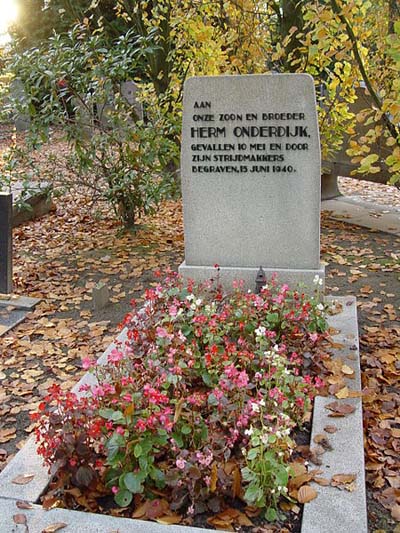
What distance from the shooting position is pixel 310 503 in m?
2.72

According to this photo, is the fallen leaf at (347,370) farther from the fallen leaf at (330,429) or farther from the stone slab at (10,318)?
the stone slab at (10,318)

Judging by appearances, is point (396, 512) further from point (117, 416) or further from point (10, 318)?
point (10, 318)

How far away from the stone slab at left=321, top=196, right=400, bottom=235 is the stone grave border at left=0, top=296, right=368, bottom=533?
4920 mm

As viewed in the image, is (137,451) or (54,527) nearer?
(54,527)

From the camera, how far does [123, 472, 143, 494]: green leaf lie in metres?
2.68

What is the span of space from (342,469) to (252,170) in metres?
2.52

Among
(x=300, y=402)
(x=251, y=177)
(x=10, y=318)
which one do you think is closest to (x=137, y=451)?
(x=300, y=402)

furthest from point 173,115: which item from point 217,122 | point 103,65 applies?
point 217,122

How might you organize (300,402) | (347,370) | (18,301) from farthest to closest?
(18,301) < (347,370) < (300,402)

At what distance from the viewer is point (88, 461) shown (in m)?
2.83

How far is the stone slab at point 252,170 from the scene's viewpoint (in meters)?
4.67

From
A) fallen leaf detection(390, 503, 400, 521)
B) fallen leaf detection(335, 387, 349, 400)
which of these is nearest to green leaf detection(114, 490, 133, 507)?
fallen leaf detection(390, 503, 400, 521)

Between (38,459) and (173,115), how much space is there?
17.4ft

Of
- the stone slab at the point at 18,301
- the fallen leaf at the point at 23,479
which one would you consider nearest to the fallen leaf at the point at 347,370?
the fallen leaf at the point at 23,479
